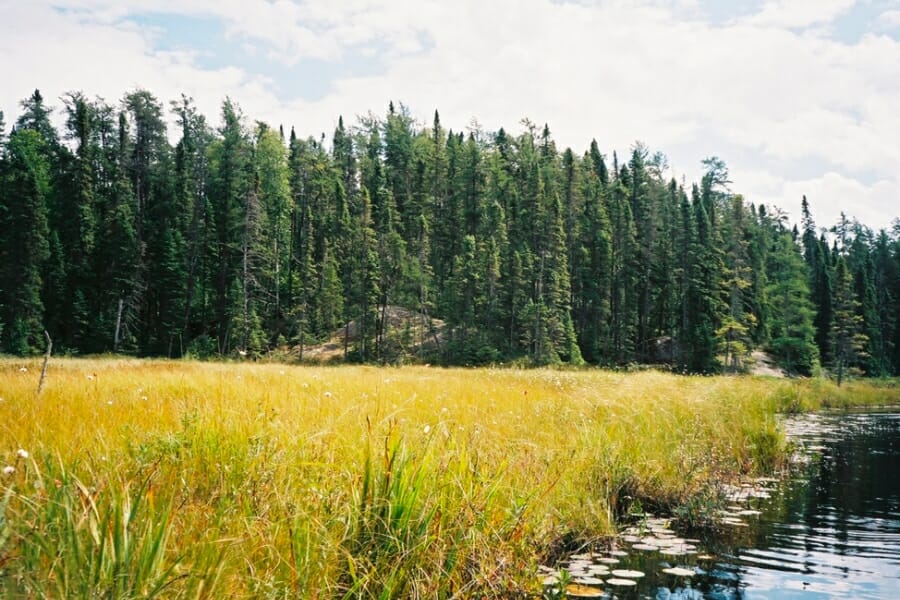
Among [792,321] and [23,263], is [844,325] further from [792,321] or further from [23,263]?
[23,263]

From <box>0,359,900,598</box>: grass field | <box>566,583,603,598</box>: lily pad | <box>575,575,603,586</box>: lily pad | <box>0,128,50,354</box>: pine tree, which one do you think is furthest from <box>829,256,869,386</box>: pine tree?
<box>0,128,50,354</box>: pine tree

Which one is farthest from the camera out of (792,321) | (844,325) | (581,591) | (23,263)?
(792,321)

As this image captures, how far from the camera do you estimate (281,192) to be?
66.2 m

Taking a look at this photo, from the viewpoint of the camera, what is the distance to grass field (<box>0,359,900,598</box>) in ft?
9.43

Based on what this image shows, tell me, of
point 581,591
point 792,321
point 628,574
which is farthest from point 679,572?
point 792,321

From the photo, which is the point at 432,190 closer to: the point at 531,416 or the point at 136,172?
the point at 136,172

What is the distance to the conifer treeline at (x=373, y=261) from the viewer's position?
52062mm

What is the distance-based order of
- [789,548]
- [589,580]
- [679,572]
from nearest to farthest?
[589,580], [679,572], [789,548]

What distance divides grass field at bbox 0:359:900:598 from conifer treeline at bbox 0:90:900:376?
1705 inches

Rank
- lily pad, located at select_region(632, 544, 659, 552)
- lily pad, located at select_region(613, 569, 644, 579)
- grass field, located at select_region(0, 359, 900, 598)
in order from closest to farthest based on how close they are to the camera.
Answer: grass field, located at select_region(0, 359, 900, 598), lily pad, located at select_region(613, 569, 644, 579), lily pad, located at select_region(632, 544, 659, 552)

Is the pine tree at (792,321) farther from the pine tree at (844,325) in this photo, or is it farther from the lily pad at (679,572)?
the lily pad at (679,572)

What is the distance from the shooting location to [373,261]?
2224 inches

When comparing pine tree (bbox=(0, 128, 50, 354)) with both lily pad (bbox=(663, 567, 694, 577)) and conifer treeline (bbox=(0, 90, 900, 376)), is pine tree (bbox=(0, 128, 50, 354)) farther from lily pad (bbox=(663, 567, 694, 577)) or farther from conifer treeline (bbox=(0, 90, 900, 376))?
lily pad (bbox=(663, 567, 694, 577))

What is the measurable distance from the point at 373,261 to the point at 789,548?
168 feet
